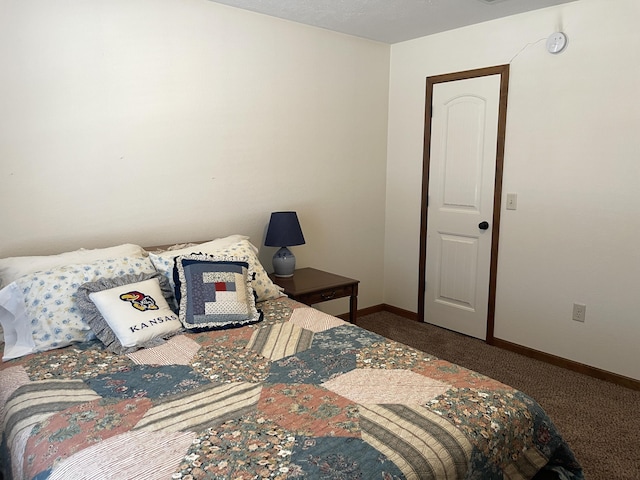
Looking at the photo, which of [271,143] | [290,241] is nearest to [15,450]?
[290,241]

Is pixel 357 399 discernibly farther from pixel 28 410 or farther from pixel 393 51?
pixel 393 51

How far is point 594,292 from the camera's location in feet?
9.91

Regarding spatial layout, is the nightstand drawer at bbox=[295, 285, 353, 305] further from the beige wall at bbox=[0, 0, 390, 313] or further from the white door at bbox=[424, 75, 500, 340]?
the white door at bbox=[424, 75, 500, 340]

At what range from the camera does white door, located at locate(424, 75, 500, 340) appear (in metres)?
3.50

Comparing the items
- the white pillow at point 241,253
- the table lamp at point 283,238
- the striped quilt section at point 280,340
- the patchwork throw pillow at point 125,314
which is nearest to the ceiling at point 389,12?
the table lamp at point 283,238

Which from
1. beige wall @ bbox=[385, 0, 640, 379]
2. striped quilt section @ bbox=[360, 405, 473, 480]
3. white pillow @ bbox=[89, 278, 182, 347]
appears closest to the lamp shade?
white pillow @ bbox=[89, 278, 182, 347]

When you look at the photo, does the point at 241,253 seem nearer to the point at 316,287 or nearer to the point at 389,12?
the point at 316,287

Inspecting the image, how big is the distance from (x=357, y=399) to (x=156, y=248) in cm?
164

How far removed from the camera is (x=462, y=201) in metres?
3.67

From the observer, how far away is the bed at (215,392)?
134 cm

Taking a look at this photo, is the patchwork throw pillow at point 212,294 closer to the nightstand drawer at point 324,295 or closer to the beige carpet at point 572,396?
the nightstand drawer at point 324,295

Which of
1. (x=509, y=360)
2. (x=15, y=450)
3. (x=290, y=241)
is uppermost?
(x=290, y=241)

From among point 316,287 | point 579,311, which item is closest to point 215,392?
point 316,287

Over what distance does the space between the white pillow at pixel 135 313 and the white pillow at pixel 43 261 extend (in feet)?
0.94
